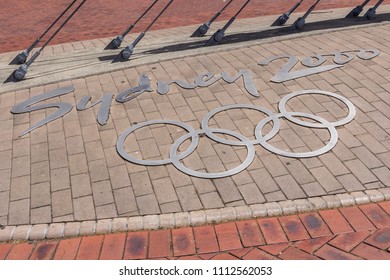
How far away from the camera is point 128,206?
3988 millimetres

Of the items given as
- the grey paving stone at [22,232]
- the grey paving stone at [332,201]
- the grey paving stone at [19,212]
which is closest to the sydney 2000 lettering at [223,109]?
the grey paving stone at [332,201]

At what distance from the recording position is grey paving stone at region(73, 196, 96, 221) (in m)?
3.88

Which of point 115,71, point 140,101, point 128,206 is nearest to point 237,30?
point 115,71

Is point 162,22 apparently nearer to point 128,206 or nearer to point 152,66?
point 152,66

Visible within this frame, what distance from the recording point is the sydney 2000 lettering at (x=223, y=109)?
4684 millimetres

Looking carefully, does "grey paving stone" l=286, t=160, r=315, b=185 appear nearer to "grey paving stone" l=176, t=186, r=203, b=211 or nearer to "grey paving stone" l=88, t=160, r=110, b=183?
"grey paving stone" l=176, t=186, r=203, b=211

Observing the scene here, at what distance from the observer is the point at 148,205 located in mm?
3994

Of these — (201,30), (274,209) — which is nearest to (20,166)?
(274,209)

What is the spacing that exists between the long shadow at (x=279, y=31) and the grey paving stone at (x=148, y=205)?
4.76 meters

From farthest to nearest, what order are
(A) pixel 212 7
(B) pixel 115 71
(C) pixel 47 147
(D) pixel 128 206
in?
(A) pixel 212 7, (B) pixel 115 71, (C) pixel 47 147, (D) pixel 128 206

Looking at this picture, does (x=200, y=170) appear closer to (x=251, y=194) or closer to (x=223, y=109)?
(x=251, y=194)

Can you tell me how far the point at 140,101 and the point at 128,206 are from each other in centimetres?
242

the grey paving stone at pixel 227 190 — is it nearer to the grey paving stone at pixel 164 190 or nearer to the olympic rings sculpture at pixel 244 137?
the olympic rings sculpture at pixel 244 137

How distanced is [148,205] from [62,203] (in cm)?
96
